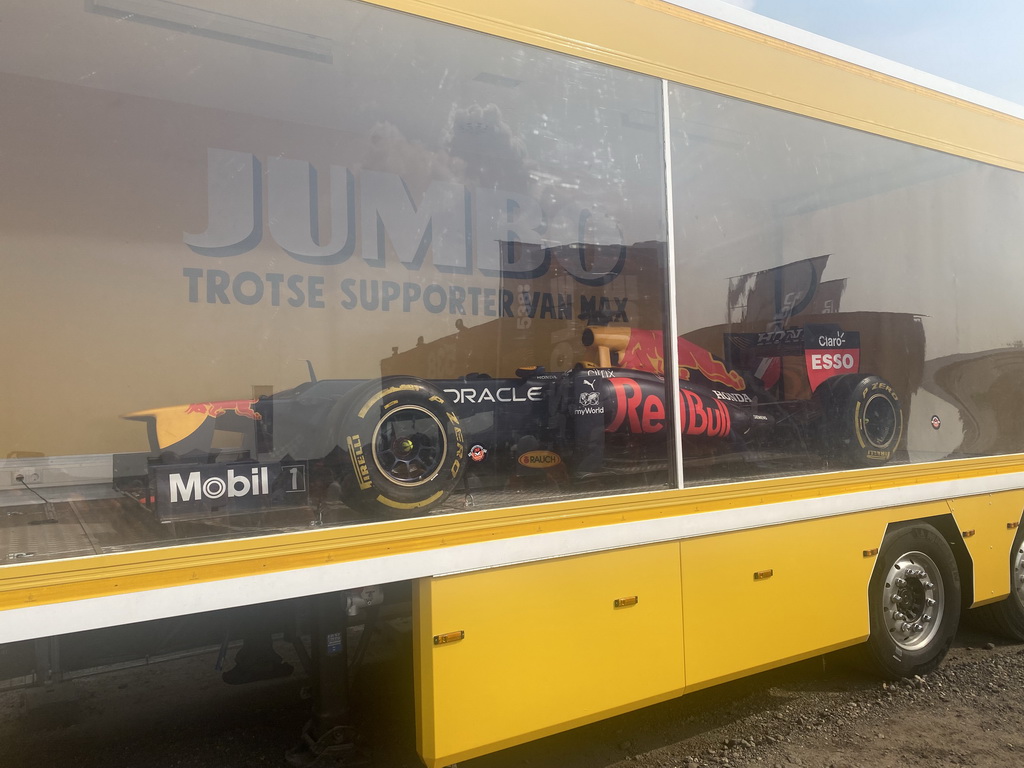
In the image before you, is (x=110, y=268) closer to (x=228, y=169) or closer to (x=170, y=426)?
(x=228, y=169)

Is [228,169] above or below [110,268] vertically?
above

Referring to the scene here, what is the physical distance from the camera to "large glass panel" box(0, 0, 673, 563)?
8.03 ft

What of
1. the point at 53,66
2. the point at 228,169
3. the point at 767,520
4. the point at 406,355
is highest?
the point at 53,66

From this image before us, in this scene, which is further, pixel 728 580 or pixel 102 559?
pixel 728 580

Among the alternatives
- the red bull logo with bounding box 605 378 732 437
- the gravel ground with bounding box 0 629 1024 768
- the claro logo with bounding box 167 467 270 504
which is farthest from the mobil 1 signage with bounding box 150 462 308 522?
the red bull logo with bounding box 605 378 732 437

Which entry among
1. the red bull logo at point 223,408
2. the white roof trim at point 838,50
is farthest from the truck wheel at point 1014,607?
the red bull logo at point 223,408

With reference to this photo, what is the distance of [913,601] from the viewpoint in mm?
4074

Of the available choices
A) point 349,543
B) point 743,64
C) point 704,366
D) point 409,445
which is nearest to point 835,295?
point 704,366

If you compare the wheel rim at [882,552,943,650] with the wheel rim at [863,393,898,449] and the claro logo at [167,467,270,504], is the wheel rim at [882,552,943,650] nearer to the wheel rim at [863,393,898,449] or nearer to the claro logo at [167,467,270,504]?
the wheel rim at [863,393,898,449]

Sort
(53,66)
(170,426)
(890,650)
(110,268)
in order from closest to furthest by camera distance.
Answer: (170,426), (53,66), (110,268), (890,650)

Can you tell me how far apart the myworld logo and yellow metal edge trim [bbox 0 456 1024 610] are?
102cm

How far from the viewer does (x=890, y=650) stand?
3.91 meters

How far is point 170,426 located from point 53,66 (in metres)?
1.45

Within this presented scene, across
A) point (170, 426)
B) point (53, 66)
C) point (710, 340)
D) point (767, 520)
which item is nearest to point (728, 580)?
point (767, 520)
